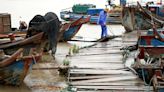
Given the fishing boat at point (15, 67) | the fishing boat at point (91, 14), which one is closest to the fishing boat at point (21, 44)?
the fishing boat at point (15, 67)

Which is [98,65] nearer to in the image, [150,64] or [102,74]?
[102,74]

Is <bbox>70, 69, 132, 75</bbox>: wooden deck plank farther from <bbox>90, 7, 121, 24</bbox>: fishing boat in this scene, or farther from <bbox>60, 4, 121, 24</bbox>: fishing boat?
<bbox>90, 7, 121, 24</bbox>: fishing boat

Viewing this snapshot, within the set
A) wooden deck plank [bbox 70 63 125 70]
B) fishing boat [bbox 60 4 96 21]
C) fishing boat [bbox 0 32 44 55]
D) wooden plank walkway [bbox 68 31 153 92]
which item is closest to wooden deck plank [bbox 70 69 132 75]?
wooden plank walkway [bbox 68 31 153 92]

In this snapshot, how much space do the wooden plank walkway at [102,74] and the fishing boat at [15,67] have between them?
52.3 inches

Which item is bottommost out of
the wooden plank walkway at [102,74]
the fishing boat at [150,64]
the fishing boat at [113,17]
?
the wooden plank walkway at [102,74]

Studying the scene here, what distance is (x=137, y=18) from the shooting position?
23094 mm

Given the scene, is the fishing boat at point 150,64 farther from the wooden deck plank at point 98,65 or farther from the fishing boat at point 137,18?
the fishing boat at point 137,18

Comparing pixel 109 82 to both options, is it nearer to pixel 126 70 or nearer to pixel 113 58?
pixel 126 70

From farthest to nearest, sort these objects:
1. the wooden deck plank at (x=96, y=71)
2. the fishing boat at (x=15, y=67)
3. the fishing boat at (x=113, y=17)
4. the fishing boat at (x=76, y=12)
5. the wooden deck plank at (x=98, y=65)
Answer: the fishing boat at (x=76, y=12), the fishing boat at (x=113, y=17), the wooden deck plank at (x=98, y=65), the wooden deck plank at (x=96, y=71), the fishing boat at (x=15, y=67)

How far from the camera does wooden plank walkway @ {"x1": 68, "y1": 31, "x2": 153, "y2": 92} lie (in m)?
10.9

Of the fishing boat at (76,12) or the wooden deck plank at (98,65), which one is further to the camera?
the fishing boat at (76,12)

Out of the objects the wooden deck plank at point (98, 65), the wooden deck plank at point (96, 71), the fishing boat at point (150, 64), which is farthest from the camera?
the wooden deck plank at point (98, 65)

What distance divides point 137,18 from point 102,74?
37.3 feet

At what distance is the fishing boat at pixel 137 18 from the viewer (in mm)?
A: 22359
